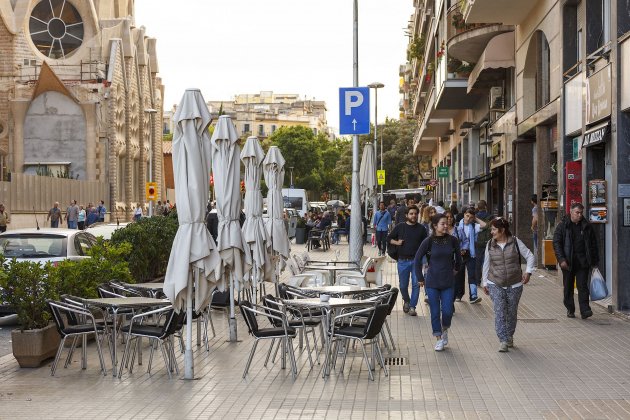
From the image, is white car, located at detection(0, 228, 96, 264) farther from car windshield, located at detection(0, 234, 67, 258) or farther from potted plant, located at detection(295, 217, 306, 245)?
potted plant, located at detection(295, 217, 306, 245)

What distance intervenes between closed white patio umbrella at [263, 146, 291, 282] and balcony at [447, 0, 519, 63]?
30.9 ft

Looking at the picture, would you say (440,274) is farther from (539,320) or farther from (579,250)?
(579,250)

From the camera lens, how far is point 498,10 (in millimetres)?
22891

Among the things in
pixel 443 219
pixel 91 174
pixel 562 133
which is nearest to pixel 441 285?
pixel 443 219

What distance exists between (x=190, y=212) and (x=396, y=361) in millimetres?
2838

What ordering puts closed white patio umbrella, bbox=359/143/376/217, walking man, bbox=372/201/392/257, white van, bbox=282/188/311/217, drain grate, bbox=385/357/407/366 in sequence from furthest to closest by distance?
white van, bbox=282/188/311/217, closed white patio umbrella, bbox=359/143/376/217, walking man, bbox=372/201/392/257, drain grate, bbox=385/357/407/366

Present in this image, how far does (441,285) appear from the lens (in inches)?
467

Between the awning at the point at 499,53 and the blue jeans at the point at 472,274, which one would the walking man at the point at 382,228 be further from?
the blue jeans at the point at 472,274

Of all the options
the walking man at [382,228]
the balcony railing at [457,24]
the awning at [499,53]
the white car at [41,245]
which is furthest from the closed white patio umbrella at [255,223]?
the walking man at [382,228]

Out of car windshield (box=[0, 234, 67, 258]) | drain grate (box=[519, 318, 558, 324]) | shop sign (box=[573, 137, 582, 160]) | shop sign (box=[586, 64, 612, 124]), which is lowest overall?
drain grate (box=[519, 318, 558, 324])

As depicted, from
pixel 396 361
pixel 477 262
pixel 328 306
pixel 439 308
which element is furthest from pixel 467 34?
pixel 328 306

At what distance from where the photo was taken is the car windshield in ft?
50.5

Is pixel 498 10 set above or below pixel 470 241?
above

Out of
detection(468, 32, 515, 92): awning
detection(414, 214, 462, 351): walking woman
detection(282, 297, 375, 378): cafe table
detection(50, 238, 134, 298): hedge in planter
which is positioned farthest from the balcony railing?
detection(282, 297, 375, 378): cafe table
